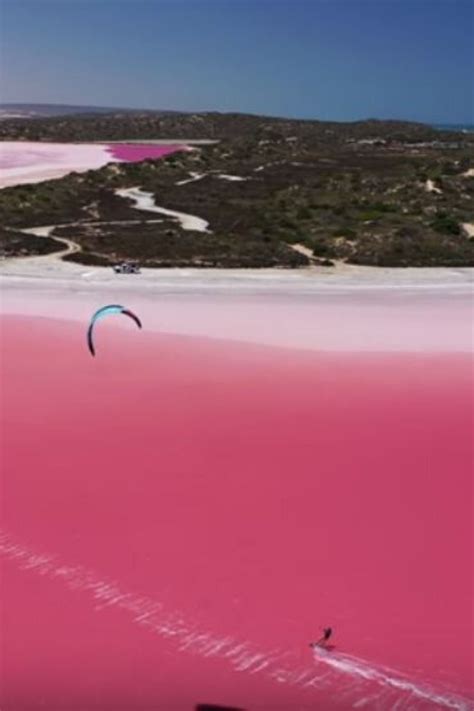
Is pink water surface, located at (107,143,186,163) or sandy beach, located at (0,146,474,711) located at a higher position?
pink water surface, located at (107,143,186,163)

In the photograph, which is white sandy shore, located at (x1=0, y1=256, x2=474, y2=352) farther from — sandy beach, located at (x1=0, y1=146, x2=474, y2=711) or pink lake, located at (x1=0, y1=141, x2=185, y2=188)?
pink lake, located at (x1=0, y1=141, x2=185, y2=188)

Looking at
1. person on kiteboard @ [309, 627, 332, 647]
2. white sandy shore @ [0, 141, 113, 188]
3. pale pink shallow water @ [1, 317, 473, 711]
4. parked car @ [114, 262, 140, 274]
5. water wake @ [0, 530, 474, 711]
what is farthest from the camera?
white sandy shore @ [0, 141, 113, 188]

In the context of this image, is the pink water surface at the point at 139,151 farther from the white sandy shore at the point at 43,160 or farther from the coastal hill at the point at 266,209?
the coastal hill at the point at 266,209

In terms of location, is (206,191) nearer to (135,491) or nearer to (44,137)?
(135,491)

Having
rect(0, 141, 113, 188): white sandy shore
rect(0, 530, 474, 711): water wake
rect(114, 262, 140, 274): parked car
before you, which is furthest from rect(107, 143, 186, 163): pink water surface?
rect(0, 530, 474, 711): water wake

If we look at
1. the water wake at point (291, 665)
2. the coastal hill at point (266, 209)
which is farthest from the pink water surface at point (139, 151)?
the water wake at point (291, 665)

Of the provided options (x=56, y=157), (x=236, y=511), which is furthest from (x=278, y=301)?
(x=56, y=157)

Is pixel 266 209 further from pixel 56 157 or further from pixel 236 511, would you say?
pixel 56 157
